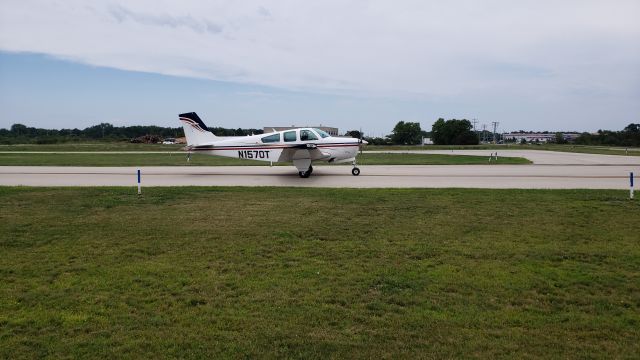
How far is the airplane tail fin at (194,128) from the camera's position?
20.7 meters

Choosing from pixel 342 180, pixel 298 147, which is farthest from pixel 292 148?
pixel 342 180

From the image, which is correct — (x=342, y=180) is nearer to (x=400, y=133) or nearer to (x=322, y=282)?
(x=322, y=282)

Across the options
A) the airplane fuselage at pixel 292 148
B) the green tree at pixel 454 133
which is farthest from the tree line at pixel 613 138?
the airplane fuselage at pixel 292 148

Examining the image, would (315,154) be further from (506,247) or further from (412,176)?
(506,247)

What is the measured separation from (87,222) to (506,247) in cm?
862

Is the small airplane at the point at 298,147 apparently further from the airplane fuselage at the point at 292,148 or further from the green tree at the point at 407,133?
the green tree at the point at 407,133

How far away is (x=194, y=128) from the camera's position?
2070 centimetres

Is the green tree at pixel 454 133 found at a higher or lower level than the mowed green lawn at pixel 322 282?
higher

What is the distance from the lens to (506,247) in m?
7.66

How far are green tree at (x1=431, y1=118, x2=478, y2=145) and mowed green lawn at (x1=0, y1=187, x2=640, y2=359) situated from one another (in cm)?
10534

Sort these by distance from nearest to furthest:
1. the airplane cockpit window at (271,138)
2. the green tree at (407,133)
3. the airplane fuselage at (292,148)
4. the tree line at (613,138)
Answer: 1. the airplane fuselage at (292,148)
2. the airplane cockpit window at (271,138)
3. the tree line at (613,138)
4. the green tree at (407,133)

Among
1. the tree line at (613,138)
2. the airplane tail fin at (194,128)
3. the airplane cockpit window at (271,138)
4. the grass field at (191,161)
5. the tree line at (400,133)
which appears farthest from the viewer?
the tree line at (400,133)

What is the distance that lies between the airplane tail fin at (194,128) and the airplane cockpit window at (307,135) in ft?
15.7

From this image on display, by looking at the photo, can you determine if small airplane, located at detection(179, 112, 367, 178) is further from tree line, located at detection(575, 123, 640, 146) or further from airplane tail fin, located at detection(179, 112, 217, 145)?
tree line, located at detection(575, 123, 640, 146)
